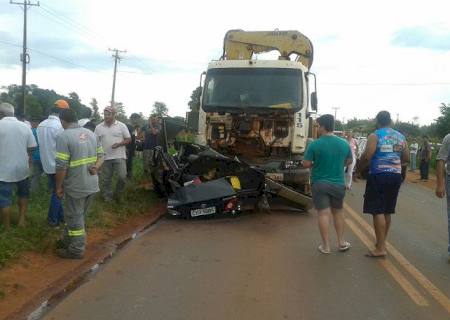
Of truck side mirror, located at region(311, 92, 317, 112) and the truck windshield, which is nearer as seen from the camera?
the truck windshield

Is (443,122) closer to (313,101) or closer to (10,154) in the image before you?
(313,101)

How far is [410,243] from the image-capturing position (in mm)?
7855

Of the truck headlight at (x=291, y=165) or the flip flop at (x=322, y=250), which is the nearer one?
the flip flop at (x=322, y=250)

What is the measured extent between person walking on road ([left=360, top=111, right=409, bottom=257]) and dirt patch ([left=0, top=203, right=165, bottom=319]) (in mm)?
3446

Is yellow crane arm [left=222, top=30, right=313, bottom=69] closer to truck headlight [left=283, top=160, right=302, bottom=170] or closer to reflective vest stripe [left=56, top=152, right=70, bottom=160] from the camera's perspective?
truck headlight [left=283, top=160, right=302, bottom=170]

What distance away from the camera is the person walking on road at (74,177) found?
6.04m

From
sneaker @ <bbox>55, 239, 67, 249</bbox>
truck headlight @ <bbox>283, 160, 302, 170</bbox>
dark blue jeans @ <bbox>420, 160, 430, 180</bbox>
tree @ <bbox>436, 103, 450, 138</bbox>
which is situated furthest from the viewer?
tree @ <bbox>436, 103, 450, 138</bbox>

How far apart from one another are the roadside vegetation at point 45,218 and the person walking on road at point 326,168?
335 centimetres

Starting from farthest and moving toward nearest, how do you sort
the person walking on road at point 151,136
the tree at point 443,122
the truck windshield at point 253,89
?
the tree at point 443,122 < the person walking on road at point 151,136 < the truck windshield at point 253,89

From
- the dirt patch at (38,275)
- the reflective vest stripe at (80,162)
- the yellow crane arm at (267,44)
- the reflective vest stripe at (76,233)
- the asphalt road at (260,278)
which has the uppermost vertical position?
the yellow crane arm at (267,44)

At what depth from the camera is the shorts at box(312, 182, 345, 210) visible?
22.5ft

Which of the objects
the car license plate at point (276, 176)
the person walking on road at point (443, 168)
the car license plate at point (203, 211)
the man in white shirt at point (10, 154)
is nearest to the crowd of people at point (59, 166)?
the man in white shirt at point (10, 154)

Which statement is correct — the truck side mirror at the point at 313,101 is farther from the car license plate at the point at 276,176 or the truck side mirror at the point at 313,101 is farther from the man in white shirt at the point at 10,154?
the man in white shirt at the point at 10,154

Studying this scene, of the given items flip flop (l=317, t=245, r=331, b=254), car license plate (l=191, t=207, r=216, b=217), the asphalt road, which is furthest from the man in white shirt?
flip flop (l=317, t=245, r=331, b=254)
